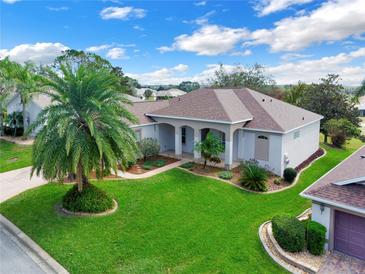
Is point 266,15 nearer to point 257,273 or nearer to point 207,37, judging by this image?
point 207,37

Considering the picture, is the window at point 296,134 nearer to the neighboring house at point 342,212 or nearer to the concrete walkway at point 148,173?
the concrete walkway at point 148,173

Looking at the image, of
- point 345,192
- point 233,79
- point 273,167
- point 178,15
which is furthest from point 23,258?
point 233,79

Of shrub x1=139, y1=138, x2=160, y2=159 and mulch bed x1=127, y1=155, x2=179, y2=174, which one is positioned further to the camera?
shrub x1=139, y1=138, x2=160, y2=159

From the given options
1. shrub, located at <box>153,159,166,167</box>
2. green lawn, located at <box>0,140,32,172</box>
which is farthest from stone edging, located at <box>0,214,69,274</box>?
shrub, located at <box>153,159,166,167</box>

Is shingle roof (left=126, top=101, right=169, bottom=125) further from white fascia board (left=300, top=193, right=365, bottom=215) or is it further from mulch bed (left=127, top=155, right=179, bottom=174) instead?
white fascia board (left=300, top=193, right=365, bottom=215)

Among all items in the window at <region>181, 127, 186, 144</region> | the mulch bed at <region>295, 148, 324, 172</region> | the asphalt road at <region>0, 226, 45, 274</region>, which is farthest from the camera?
the window at <region>181, 127, 186, 144</region>

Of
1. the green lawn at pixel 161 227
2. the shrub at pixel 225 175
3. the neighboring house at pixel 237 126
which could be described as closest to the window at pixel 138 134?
the neighboring house at pixel 237 126

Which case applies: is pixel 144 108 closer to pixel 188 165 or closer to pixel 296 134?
pixel 188 165
